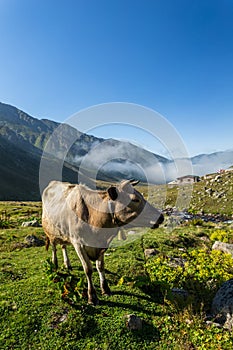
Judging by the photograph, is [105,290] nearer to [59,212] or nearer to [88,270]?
[88,270]

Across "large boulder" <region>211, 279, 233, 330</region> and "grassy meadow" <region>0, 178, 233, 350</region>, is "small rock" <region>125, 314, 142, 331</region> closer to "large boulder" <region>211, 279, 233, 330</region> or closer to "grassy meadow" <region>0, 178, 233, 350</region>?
"grassy meadow" <region>0, 178, 233, 350</region>

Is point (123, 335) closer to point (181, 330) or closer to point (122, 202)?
point (181, 330)

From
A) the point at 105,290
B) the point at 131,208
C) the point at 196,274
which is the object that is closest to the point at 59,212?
the point at 105,290

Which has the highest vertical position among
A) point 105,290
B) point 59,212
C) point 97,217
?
point 97,217

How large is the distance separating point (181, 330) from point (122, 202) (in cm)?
409

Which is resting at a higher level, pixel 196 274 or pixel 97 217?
pixel 97 217

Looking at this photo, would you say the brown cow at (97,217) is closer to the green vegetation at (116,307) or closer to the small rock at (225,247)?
the green vegetation at (116,307)

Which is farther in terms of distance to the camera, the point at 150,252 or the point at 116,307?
the point at 150,252

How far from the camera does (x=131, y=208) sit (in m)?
7.92

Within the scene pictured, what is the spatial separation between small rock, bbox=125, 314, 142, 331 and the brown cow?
145 cm

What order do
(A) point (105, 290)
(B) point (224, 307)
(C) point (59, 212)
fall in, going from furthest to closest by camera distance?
(C) point (59, 212), (A) point (105, 290), (B) point (224, 307)

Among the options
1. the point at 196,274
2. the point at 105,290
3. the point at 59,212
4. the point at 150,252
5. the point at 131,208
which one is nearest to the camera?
the point at 131,208

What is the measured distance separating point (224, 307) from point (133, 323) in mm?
3050

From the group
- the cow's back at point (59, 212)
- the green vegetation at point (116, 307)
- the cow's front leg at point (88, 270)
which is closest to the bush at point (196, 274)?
the green vegetation at point (116, 307)
